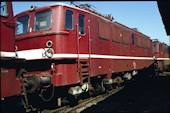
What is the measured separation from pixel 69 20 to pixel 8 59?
9.23 feet

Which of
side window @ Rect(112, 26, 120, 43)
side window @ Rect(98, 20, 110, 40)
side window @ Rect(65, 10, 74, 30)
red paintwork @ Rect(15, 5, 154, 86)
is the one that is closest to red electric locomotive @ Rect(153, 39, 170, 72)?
side window @ Rect(112, 26, 120, 43)

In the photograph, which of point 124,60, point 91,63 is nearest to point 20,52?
point 91,63

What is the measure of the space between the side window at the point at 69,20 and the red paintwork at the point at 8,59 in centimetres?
206

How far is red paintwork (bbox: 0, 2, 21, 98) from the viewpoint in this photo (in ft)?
13.8

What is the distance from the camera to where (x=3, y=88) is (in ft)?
13.7

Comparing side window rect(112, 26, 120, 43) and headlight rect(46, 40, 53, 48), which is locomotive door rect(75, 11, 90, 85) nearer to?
headlight rect(46, 40, 53, 48)

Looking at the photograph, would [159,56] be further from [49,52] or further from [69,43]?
[49,52]

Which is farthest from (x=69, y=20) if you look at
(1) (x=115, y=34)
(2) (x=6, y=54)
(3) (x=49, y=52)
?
(1) (x=115, y=34)

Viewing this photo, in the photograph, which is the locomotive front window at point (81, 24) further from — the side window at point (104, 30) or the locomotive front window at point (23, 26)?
the locomotive front window at point (23, 26)

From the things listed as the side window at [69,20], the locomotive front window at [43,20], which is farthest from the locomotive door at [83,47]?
the locomotive front window at [43,20]

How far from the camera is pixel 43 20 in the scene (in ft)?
20.7

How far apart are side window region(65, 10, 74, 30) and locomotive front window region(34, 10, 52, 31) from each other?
0.57 metres

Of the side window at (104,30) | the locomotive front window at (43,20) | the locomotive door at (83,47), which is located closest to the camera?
the locomotive front window at (43,20)

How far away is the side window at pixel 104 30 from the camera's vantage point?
796 cm
